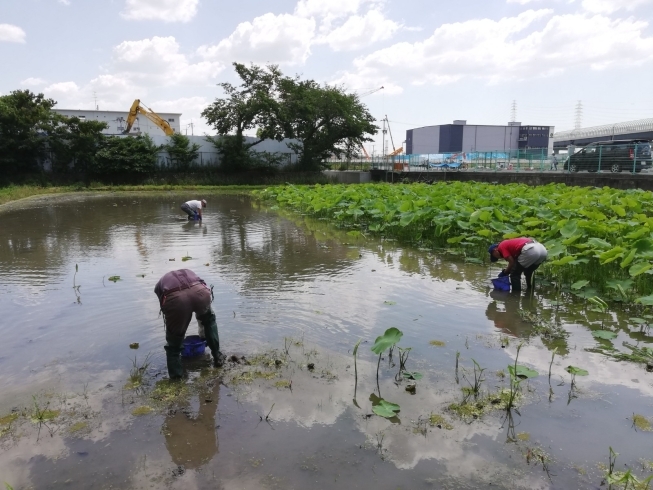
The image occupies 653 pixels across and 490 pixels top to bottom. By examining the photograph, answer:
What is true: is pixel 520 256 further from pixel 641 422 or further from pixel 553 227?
pixel 641 422

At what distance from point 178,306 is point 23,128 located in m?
32.4

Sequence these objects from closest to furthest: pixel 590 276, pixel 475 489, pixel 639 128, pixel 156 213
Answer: pixel 475 489, pixel 590 276, pixel 156 213, pixel 639 128

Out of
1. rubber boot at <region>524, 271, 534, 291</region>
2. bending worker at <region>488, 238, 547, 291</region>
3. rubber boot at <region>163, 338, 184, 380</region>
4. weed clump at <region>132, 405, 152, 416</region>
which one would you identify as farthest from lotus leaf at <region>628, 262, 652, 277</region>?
weed clump at <region>132, 405, 152, 416</region>

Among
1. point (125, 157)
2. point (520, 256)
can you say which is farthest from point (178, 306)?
point (125, 157)

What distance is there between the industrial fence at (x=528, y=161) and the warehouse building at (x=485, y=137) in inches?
729

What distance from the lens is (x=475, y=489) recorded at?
2859mm

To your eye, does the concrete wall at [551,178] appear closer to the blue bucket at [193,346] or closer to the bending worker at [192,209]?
the bending worker at [192,209]

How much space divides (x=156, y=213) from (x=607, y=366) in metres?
16.9

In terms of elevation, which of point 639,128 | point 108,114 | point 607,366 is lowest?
point 607,366

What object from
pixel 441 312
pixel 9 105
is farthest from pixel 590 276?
pixel 9 105

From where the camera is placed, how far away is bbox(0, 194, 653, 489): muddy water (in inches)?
121

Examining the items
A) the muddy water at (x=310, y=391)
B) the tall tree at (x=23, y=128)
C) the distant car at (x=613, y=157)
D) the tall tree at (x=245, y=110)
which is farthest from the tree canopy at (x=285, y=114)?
the muddy water at (x=310, y=391)

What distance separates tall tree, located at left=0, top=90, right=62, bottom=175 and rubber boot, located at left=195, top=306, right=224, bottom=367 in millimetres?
30983

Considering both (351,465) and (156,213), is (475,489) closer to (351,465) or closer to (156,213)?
(351,465)
